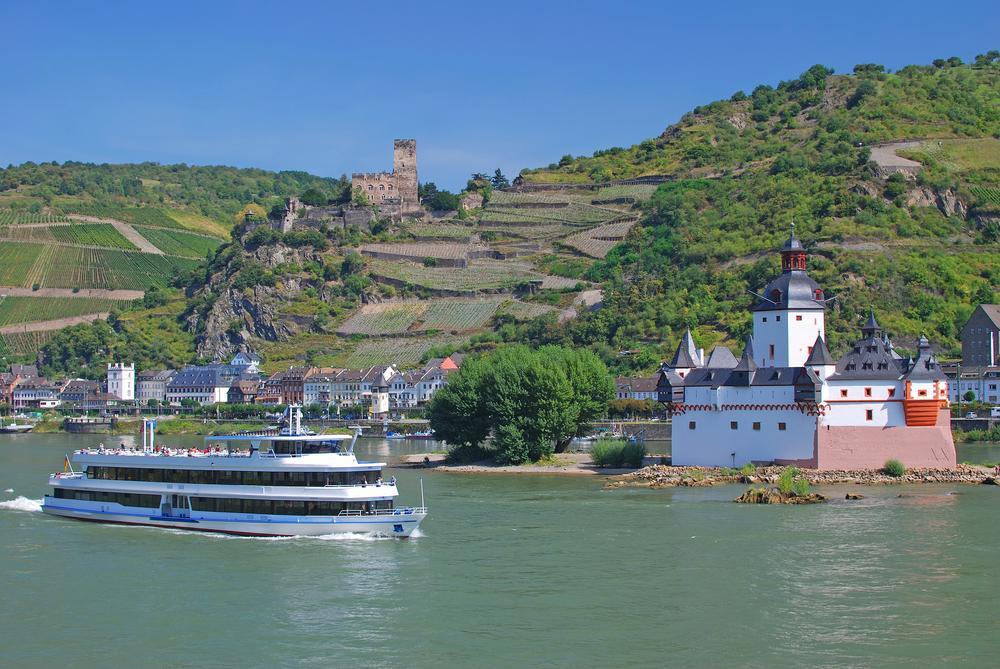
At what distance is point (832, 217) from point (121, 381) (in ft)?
237

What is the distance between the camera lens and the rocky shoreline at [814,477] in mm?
53250

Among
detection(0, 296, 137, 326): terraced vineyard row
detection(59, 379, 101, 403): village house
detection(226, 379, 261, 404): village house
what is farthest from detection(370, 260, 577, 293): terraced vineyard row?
detection(0, 296, 137, 326): terraced vineyard row

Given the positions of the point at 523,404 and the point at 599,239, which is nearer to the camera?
the point at 523,404

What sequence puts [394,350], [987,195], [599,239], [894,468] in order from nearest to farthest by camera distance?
[894,468], [987,195], [394,350], [599,239]

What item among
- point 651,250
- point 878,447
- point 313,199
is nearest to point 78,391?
point 313,199

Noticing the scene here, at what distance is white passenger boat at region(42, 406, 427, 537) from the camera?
38844 mm

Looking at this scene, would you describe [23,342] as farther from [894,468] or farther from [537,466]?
[894,468]

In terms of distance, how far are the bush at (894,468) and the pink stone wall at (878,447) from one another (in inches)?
12.8

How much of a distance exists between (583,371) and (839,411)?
15.4 meters

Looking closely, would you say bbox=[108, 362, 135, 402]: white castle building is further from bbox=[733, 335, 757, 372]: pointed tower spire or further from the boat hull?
the boat hull

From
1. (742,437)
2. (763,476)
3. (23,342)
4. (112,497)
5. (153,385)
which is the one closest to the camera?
(112,497)

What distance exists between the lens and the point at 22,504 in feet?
159

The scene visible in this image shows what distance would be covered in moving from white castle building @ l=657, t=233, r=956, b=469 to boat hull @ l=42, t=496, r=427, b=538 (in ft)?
66.5

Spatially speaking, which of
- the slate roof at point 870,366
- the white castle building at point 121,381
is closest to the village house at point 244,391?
the white castle building at point 121,381
